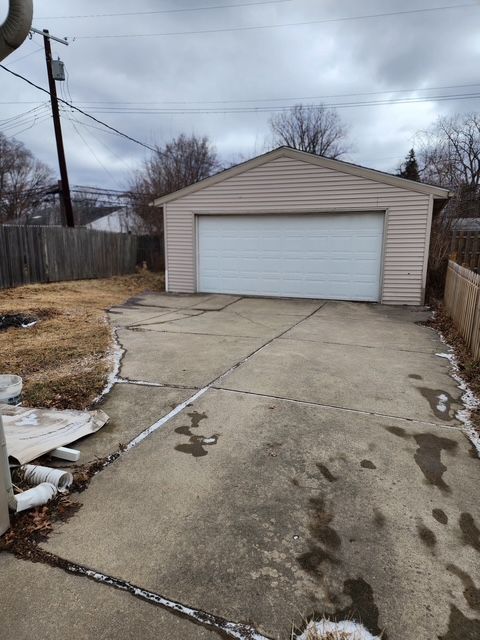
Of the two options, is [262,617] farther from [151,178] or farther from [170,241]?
[151,178]

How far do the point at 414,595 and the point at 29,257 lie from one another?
13.0 meters

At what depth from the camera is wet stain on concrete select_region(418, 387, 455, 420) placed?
367 centimetres

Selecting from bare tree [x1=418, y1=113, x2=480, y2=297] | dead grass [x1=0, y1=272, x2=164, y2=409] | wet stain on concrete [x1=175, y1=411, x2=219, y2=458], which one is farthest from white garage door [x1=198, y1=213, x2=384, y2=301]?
wet stain on concrete [x1=175, y1=411, x2=219, y2=458]

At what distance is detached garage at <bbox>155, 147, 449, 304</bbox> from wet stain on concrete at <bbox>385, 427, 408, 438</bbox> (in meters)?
6.97

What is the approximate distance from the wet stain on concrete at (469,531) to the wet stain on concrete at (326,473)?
0.74 meters

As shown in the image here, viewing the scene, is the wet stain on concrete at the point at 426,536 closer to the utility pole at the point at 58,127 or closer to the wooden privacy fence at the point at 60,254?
the wooden privacy fence at the point at 60,254

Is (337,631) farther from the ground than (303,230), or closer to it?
closer to it

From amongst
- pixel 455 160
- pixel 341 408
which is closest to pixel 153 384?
pixel 341 408

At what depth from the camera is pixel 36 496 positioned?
230 cm

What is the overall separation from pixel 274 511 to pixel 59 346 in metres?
4.33

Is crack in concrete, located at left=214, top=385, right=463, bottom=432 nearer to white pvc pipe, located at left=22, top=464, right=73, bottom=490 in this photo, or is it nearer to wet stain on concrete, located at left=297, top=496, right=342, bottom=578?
wet stain on concrete, located at left=297, top=496, right=342, bottom=578

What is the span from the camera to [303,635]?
158 cm

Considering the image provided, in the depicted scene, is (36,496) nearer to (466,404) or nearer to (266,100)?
(466,404)

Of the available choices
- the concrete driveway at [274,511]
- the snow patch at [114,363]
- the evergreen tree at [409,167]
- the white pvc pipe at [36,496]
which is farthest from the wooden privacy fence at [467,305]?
the evergreen tree at [409,167]
